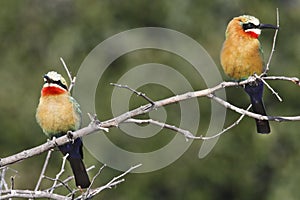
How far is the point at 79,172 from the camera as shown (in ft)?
14.3

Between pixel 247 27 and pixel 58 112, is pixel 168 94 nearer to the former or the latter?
pixel 247 27

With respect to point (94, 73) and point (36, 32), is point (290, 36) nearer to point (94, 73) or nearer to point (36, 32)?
point (94, 73)

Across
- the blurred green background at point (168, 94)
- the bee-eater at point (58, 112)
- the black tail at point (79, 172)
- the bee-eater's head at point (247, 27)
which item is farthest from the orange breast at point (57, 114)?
the blurred green background at point (168, 94)

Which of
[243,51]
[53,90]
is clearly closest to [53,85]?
[53,90]

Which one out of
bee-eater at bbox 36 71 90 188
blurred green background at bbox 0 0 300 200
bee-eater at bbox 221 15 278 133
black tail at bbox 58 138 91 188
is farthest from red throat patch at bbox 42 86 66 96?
blurred green background at bbox 0 0 300 200

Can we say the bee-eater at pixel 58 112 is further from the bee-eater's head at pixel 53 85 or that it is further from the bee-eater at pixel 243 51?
the bee-eater at pixel 243 51

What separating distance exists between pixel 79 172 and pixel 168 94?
17.4ft

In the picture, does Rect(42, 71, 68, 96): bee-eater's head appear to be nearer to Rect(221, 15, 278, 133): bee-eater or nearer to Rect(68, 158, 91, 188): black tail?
Rect(68, 158, 91, 188): black tail

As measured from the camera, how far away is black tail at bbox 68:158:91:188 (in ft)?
14.2

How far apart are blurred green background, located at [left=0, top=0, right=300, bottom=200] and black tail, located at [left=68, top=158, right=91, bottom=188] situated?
4.54 meters

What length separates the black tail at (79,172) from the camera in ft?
14.2

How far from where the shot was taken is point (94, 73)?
9.82 metres

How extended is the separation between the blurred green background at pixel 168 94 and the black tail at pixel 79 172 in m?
4.54

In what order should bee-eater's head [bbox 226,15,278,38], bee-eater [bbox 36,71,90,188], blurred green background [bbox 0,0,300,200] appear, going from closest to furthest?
1. bee-eater [bbox 36,71,90,188]
2. bee-eater's head [bbox 226,15,278,38]
3. blurred green background [bbox 0,0,300,200]
